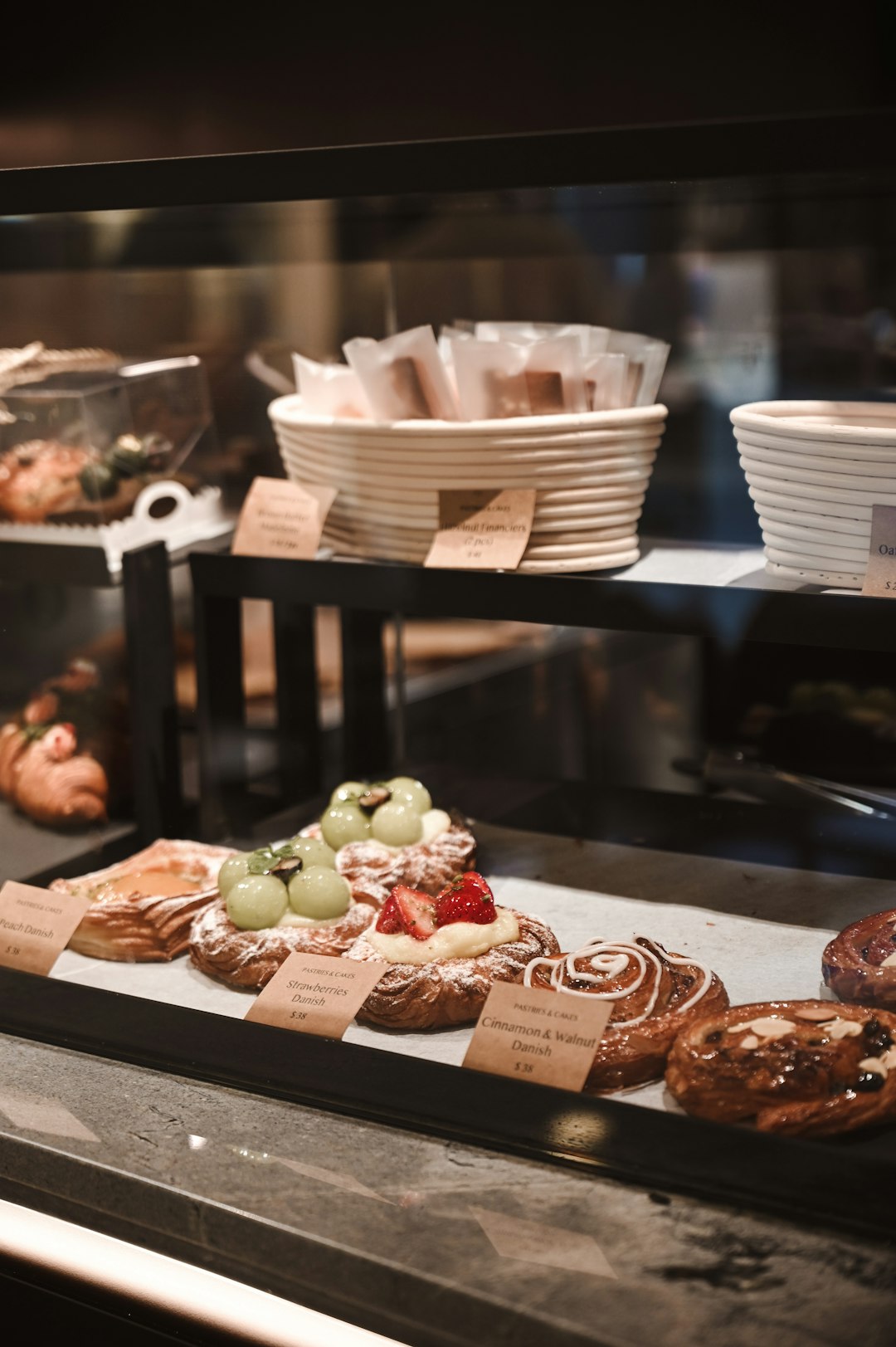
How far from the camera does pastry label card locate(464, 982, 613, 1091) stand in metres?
1.11

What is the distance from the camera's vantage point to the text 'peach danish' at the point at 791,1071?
42.5 inches

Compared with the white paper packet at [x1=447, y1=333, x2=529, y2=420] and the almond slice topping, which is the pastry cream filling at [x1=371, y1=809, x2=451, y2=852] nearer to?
the white paper packet at [x1=447, y1=333, x2=529, y2=420]

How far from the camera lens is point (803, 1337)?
0.89 metres

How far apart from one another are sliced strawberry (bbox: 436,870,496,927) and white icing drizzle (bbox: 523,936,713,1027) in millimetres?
93

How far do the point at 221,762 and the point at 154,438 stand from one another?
1.54 feet

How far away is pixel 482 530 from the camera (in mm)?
1453

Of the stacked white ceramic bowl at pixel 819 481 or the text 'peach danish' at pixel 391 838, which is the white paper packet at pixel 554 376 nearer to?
the stacked white ceramic bowl at pixel 819 481

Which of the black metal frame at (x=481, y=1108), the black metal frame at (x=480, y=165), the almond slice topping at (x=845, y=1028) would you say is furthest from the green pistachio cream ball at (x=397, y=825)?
the black metal frame at (x=480, y=165)

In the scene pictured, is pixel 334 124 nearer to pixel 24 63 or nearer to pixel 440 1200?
pixel 24 63

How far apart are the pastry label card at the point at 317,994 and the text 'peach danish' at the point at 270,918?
135 millimetres

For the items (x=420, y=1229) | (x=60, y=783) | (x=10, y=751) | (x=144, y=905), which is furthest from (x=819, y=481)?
(x=10, y=751)

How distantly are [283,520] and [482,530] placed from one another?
307 mm

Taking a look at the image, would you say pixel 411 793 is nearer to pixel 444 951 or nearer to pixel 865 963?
pixel 444 951

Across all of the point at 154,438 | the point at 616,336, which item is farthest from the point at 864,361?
the point at 154,438
